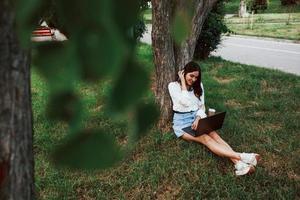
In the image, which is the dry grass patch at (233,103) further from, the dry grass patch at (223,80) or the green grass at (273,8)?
the green grass at (273,8)

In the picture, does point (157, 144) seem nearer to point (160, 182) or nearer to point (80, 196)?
point (160, 182)

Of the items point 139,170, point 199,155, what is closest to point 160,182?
point 139,170

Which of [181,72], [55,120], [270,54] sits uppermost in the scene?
[55,120]

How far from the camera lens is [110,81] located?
1.63 feet

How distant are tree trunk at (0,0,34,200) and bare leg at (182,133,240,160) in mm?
3546

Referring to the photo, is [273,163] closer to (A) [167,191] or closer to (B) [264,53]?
(A) [167,191]

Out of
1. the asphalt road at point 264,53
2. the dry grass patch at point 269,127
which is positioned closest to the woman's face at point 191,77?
the dry grass patch at point 269,127

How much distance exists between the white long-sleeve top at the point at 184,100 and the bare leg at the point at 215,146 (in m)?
0.28

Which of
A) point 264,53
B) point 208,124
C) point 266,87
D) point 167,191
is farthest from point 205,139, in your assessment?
point 264,53

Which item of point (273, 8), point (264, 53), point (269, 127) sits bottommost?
point (273, 8)

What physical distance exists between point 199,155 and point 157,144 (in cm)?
56

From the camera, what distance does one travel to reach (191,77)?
4.99 meters

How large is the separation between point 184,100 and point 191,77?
259 millimetres

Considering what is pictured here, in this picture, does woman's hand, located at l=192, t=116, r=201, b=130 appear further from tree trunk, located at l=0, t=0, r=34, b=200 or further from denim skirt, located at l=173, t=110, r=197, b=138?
tree trunk, located at l=0, t=0, r=34, b=200
